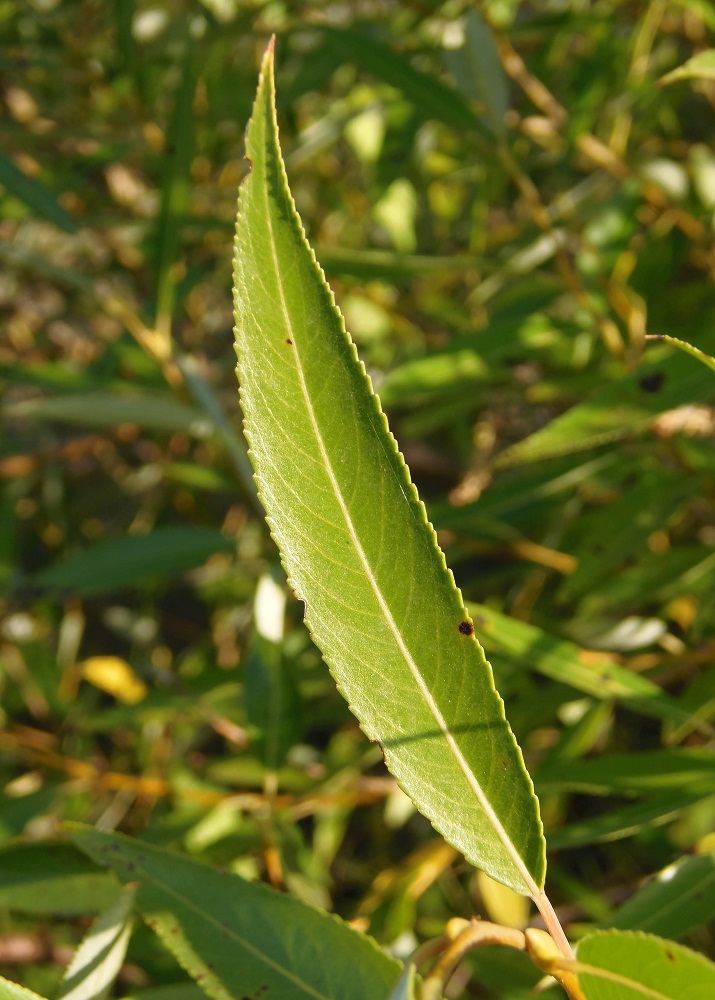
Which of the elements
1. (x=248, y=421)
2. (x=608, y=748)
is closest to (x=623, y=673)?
(x=248, y=421)

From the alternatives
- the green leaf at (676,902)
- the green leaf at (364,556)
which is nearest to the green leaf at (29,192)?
the green leaf at (364,556)

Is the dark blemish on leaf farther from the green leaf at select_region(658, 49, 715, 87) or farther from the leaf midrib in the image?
the leaf midrib

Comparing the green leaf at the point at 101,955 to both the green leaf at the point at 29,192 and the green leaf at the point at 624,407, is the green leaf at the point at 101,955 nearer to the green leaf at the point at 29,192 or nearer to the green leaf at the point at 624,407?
the green leaf at the point at 624,407

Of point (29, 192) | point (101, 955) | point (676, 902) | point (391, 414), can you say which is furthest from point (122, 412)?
point (391, 414)

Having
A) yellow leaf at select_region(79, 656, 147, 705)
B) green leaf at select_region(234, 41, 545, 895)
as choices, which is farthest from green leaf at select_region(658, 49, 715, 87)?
yellow leaf at select_region(79, 656, 147, 705)

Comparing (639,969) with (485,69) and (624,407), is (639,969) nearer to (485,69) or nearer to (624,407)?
(624,407)

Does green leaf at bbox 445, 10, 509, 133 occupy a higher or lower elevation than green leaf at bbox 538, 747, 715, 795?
higher

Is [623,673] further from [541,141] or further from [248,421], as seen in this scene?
[541,141]

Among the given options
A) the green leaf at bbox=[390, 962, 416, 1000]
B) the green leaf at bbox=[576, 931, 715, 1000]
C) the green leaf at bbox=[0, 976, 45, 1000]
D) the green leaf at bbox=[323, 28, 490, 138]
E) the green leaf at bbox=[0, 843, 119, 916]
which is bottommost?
the green leaf at bbox=[0, 843, 119, 916]
